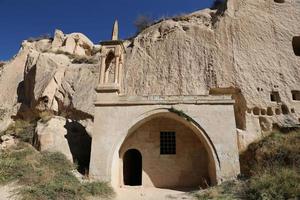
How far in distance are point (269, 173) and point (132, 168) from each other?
7833 millimetres

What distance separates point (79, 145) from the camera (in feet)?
42.9

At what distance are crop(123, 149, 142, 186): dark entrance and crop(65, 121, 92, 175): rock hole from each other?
212cm

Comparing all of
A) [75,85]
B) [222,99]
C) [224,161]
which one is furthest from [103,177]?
[75,85]

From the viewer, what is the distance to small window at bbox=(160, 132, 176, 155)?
511 inches

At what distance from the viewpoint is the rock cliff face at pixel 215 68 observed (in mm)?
13867

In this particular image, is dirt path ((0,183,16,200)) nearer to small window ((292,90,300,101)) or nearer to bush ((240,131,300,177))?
bush ((240,131,300,177))

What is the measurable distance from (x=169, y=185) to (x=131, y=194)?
2.32 meters

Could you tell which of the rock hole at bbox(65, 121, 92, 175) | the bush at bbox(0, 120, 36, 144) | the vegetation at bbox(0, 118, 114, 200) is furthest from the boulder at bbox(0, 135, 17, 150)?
the rock hole at bbox(65, 121, 92, 175)

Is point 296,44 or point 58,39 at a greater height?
point 58,39

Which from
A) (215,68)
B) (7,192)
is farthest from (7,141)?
(215,68)

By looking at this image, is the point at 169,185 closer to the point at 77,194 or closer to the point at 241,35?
the point at 77,194

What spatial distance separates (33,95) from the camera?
61.2ft

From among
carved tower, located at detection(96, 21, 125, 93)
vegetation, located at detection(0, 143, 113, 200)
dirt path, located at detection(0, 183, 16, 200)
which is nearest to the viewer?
dirt path, located at detection(0, 183, 16, 200)

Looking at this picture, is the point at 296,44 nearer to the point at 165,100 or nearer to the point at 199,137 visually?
the point at 199,137
